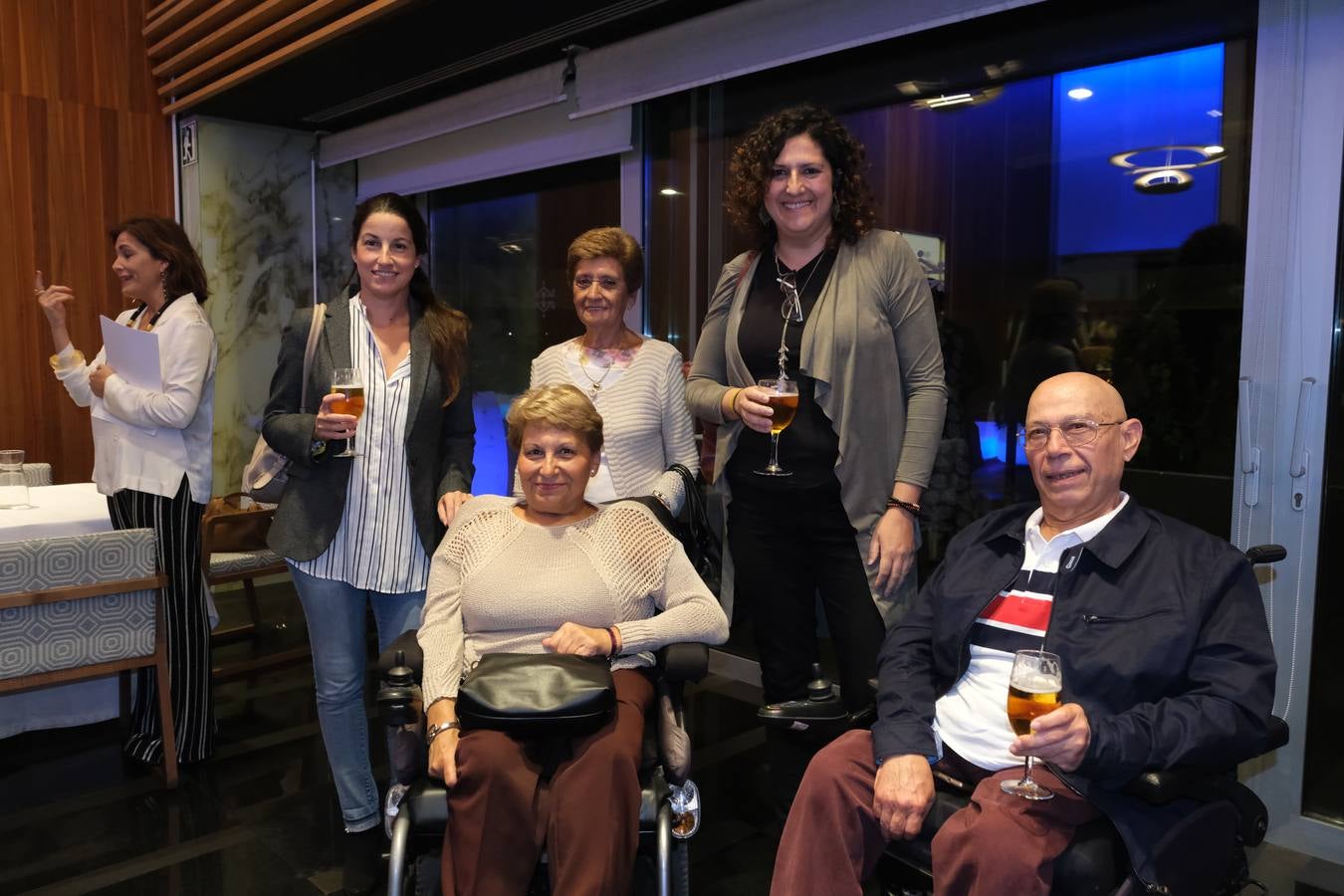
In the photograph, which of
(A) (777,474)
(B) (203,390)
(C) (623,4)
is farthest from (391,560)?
(C) (623,4)

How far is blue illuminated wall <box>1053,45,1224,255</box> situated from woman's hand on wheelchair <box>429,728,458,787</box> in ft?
8.08

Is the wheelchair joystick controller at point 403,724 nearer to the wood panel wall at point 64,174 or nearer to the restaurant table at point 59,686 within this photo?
the restaurant table at point 59,686

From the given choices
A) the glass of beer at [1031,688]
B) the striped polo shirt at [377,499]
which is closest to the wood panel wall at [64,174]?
the striped polo shirt at [377,499]

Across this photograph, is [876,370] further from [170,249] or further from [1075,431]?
[170,249]

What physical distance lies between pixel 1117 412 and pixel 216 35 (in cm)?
504

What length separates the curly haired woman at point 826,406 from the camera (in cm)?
223

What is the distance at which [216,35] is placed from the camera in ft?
16.6

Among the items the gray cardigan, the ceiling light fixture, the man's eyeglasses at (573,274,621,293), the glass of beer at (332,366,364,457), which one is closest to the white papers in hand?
the glass of beer at (332,366,364,457)

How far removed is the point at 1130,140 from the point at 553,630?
7.69 feet

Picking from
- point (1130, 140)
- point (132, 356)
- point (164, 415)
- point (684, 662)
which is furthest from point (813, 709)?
point (132, 356)

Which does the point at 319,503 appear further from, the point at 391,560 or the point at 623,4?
the point at 623,4

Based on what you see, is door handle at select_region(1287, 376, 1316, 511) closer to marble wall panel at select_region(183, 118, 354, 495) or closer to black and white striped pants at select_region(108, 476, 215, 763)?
black and white striped pants at select_region(108, 476, 215, 763)

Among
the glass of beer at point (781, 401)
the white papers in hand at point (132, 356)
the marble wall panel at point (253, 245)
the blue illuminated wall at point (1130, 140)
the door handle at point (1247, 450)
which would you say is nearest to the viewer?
the glass of beer at point (781, 401)

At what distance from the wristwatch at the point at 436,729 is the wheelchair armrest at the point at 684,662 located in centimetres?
43
